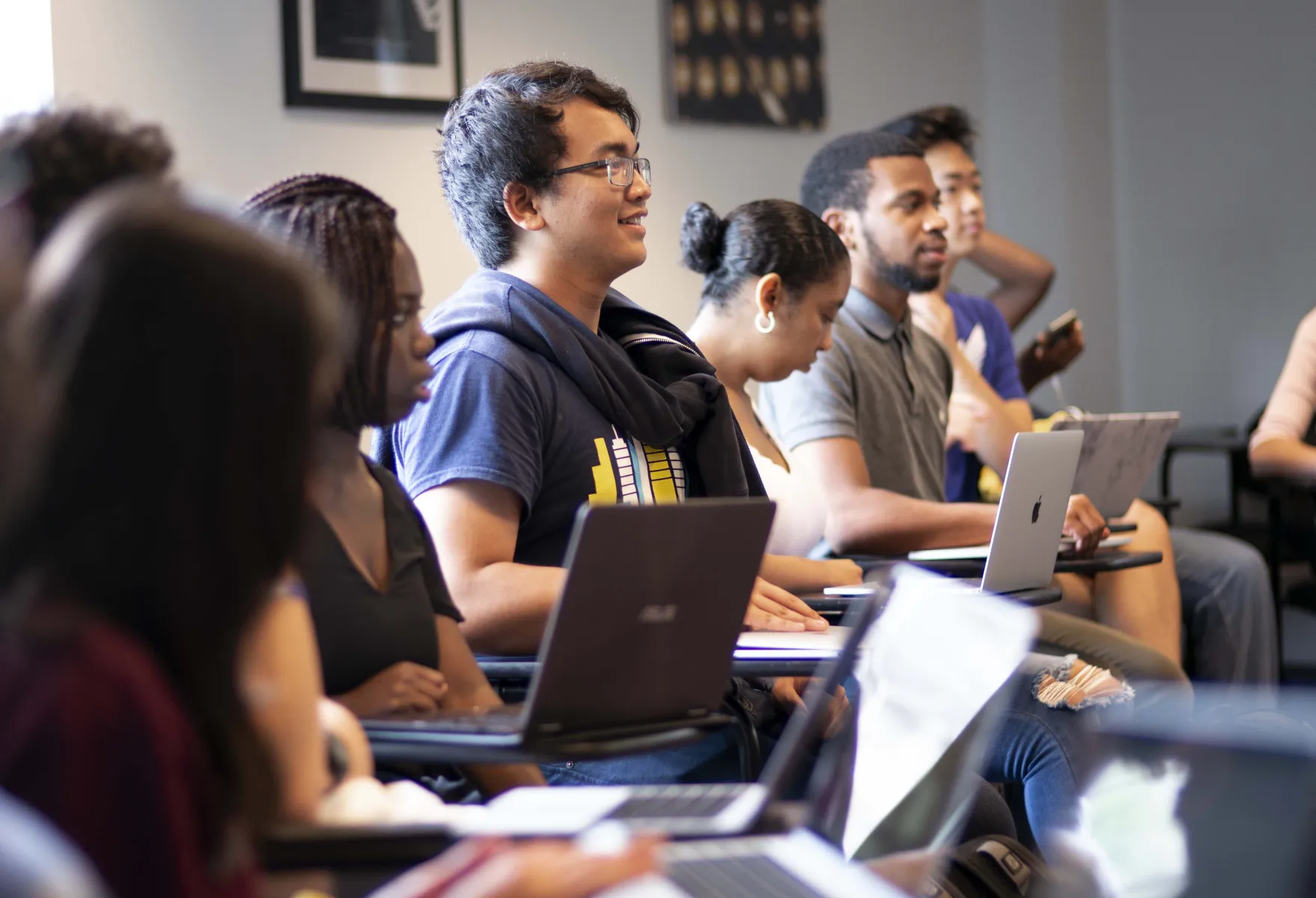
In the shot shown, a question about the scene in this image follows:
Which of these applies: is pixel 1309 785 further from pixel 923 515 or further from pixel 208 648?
pixel 923 515

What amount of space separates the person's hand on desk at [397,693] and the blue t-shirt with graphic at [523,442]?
429mm

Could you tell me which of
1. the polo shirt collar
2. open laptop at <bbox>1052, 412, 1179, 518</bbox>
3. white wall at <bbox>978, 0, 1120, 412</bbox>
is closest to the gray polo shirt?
the polo shirt collar

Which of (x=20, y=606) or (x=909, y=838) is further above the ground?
(x=20, y=606)

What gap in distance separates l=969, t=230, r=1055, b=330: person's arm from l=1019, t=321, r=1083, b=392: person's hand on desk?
2.29ft

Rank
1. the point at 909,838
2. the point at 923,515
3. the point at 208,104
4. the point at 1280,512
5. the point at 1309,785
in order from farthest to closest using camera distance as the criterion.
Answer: the point at 1280,512 < the point at 208,104 < the point at 923,515 < the point at 909,838 < the point at 1309,785

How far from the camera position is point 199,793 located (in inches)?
27.6

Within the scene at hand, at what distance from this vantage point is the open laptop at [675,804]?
3.23ft

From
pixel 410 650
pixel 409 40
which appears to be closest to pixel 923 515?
pixel 410 650

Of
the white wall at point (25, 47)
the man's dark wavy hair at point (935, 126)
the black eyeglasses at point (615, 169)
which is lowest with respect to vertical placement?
the black eyeglasses at point (615, 169)

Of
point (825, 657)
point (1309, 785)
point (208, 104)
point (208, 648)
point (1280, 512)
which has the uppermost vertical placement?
point (208, 104)

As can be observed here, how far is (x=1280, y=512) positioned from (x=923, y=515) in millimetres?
1687

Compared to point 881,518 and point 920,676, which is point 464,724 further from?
point 881,518

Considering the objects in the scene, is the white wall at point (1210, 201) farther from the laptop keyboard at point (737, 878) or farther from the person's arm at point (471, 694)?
the laptop keyboard at point (737, 878)

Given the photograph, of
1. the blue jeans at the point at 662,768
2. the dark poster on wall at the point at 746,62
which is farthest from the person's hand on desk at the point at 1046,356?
the blue jeans at the point at 662,768
